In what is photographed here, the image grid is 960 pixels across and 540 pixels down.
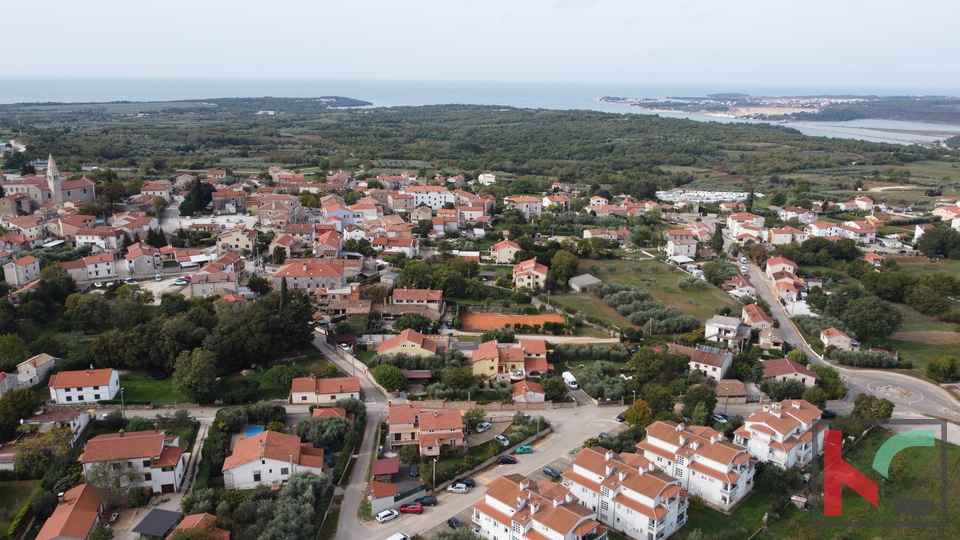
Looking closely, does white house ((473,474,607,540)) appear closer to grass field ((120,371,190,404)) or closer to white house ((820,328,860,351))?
grass field ((120,371,190,404))

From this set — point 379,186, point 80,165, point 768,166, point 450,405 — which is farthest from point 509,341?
point 768,166

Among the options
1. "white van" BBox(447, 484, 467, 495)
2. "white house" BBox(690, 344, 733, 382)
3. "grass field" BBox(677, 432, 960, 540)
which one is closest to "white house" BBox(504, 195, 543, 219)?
"white house" BBox(690, 344, 733, 382)

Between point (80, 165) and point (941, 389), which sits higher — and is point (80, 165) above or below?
above

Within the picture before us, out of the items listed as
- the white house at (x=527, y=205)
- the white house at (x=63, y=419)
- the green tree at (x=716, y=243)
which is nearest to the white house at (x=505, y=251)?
the white house at (x=527, y=205)

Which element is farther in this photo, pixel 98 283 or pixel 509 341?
pixel 98 283

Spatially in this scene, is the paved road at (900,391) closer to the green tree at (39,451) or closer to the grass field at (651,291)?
the grass field at (651,291)

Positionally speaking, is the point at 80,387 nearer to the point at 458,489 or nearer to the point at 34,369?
the point at 34,369

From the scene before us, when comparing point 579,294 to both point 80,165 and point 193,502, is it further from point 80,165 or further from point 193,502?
point 80,165
